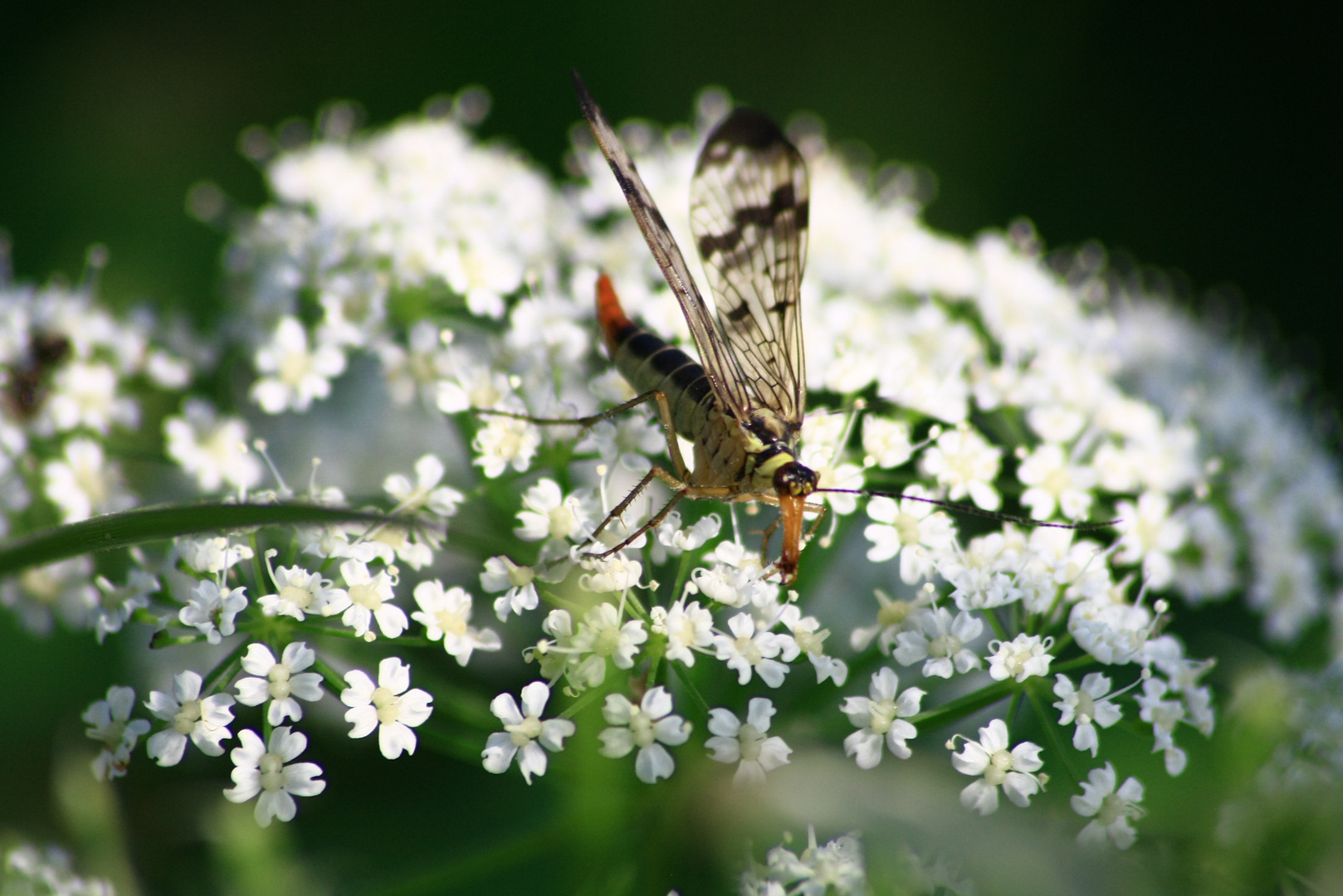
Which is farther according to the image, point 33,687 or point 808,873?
point 33,687

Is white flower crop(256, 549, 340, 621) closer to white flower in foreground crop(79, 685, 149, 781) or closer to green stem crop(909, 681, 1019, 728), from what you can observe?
white flower in foreground crop(79, 685, 149, 781)

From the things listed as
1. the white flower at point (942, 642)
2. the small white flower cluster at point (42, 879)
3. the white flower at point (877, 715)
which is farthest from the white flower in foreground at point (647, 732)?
the small white flower cluster at point (42, 879)

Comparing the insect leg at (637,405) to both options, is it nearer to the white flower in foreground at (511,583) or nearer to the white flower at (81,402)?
the white flower in foreground at (511,583)

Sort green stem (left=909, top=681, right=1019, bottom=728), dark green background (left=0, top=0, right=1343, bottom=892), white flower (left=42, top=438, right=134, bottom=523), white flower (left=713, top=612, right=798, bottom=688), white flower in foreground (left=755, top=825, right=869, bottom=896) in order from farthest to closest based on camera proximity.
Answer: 1. dark green background (left=0, top=0, right=1343, bottom=892)
2. white flower (left=42, top=438, right=134, bottom=523)
3. green stem (left=909, top=681, right=1019, bottom=728)
4. white flower (left=713, top=612, right=798, bottom=688)
5. white flower in foreground (left=755, top=825, right=869, bottom=896)

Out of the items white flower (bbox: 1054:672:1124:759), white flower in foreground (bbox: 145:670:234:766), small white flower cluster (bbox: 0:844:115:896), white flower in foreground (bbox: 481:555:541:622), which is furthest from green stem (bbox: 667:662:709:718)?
small white flower cluster (bbox: 0:844:115:896)

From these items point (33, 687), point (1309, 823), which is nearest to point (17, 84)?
point (33, 687)

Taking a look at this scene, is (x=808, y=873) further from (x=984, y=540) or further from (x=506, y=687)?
(x=506, y=687)

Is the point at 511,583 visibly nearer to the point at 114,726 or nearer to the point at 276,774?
the point at 276,774
